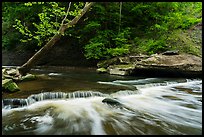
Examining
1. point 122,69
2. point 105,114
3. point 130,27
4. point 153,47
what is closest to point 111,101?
point 105,114

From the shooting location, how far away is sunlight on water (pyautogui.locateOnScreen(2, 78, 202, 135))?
15.1 feet

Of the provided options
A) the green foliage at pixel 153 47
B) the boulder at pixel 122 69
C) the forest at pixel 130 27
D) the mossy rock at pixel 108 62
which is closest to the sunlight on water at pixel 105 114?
the boulder at pixel 122 69

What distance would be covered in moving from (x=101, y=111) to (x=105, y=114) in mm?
262

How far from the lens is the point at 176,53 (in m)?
11.5

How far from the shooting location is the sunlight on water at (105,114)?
461 cm

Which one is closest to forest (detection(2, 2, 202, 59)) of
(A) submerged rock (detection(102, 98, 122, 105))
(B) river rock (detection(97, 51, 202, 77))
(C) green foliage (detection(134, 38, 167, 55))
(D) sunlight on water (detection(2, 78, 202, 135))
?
(C) green foliage (detection(134, 38, 167, 55))

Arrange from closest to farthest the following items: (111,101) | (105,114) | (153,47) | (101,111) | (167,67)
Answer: (105,114) < (101,111) < (111,101) < (167,67) < (153,47)

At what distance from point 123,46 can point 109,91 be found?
7144 millimetres

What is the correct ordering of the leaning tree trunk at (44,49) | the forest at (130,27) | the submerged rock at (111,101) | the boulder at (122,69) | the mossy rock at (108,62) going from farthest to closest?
1. the forest at (130,27)
2. the mossy rock at (108,62)
3. the boulder at (122,69)
4. the leaning tree trunk at (44,49)
5. the submerged rock at (111,101)

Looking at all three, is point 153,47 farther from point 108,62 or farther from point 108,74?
point 108,74

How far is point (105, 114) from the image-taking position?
5555 mm

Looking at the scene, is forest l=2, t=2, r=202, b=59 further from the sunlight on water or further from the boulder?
the sunlight on water

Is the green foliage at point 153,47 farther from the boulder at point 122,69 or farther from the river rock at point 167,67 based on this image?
the river rock at point 167,67

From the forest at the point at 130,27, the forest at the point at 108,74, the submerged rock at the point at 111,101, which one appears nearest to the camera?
the forest at the point at 108,74
